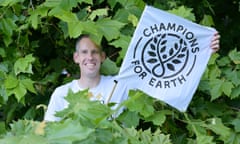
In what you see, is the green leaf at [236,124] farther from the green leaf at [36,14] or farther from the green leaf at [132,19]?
the green leaf at [36,14]

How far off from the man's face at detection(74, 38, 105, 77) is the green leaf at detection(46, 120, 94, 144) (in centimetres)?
166

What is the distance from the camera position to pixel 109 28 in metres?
3.28

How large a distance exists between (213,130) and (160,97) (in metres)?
0.41

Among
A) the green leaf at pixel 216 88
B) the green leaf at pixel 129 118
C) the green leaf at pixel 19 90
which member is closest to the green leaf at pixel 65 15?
the green leaf at pixel 19 90

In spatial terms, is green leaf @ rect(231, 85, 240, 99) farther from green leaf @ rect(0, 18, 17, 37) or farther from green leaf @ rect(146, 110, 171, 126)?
green leaf @ rect(0, 18, 17, 37)

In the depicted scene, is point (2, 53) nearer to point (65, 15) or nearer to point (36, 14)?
point (36, 14)

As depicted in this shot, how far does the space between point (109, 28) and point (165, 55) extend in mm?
376

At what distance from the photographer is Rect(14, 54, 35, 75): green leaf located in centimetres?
348

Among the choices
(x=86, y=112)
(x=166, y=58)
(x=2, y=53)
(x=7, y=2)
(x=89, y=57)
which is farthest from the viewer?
(x=2, y=53)

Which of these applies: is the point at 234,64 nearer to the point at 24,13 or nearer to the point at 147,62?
the point at 147,62

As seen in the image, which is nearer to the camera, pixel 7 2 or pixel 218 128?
pixel 218 128

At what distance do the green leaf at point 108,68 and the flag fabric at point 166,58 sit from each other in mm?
374

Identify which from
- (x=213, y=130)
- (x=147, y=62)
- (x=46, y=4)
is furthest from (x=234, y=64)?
(x=46, y=4)

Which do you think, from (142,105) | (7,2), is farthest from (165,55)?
(7,2)
